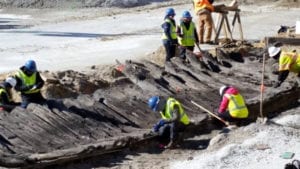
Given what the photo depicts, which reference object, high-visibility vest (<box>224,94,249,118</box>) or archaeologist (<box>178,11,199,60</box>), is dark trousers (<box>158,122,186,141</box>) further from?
archaeologist (<box>178,11,199,60</box>)

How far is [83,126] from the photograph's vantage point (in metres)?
13.1

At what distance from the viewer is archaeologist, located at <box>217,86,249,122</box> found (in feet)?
47.2

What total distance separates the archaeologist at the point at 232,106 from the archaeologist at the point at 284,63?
8.74ft

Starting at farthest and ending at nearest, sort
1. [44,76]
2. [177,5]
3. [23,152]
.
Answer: [177,5], [44,76], [23,152]

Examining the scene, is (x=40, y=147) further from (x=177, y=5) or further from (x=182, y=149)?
(x=177, y=5)

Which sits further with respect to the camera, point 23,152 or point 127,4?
point 127,4

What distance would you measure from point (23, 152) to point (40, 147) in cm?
40

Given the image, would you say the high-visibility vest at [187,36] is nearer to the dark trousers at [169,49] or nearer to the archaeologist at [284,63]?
the dark trousers at [169,49]

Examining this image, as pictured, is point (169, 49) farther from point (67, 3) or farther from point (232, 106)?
point (67, 3)

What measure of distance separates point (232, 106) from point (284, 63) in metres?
3.03

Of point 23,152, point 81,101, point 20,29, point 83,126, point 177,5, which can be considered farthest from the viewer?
point 177,5

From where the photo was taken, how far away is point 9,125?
12.4m

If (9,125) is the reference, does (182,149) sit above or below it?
below

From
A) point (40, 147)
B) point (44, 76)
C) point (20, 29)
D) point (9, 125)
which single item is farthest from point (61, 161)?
point (20, 29)
